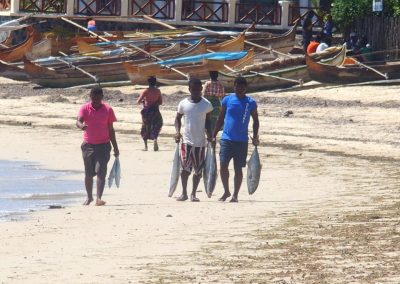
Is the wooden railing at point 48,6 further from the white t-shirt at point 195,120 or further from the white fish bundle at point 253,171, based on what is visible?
the white t-shirt at point 195,120

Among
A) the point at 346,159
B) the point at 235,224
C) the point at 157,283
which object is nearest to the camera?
the point at 157,283

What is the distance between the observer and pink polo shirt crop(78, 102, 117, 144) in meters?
14.8

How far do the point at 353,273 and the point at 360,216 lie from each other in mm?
3630

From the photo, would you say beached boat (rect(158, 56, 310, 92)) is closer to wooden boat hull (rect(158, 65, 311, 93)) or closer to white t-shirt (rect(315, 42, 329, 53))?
wooden boat hull (rect(158, 65, 311, 93))

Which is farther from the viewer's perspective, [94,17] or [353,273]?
[94,17]

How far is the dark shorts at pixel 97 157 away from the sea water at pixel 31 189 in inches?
30.7

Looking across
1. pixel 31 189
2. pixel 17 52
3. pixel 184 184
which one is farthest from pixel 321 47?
pixel 184 184

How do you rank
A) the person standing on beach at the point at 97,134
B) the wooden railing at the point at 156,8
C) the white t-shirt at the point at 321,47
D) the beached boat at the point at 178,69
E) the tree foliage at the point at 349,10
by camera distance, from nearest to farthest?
1. the person standing on beach at the point at 97,134
2. the beached boat at the point at 178,69
3. the white t-shirt at the point at 321,47
4. the tree foliage at the point at 349,10
5. the wooden railing at the point at 156,8

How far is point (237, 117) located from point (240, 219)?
1.96 metres

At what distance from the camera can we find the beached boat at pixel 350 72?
3092 centimetres

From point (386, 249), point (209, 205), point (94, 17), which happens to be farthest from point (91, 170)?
point (94, 17)

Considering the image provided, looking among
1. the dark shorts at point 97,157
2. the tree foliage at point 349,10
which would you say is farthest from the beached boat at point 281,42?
the dark shorts at point 97,157

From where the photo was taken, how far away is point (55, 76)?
34250mm

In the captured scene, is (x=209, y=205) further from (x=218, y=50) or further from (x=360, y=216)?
(x=218, y=50)
